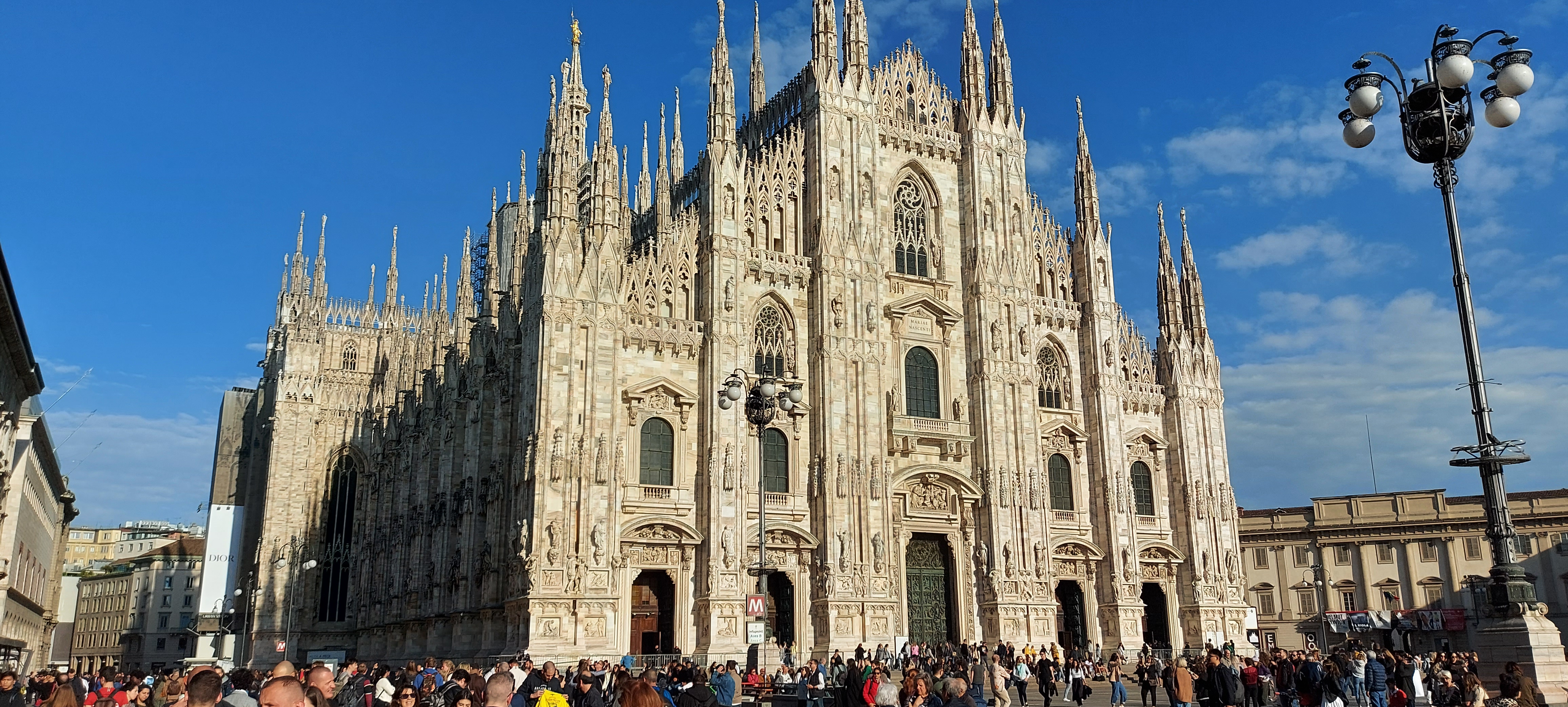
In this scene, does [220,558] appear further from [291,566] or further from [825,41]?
[825,41]

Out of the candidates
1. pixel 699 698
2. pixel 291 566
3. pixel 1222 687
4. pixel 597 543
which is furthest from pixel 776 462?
pixel 291 566

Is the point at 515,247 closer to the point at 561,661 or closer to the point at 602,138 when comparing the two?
the point at 602,138

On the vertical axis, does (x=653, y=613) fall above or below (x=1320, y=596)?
below

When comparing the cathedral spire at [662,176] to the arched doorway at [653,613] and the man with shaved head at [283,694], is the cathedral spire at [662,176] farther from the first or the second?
the man with shaved head at [283,694]

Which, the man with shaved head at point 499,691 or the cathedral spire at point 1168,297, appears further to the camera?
the cathedral spire at point 1168,297

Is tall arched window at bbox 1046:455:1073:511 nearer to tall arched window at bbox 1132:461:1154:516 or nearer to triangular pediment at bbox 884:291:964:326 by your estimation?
tall arched window at bbox 1132:461:1154:516

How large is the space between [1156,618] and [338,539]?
45.8m

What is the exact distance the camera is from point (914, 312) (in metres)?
43.0

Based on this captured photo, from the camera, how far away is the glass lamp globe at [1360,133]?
16.0 m

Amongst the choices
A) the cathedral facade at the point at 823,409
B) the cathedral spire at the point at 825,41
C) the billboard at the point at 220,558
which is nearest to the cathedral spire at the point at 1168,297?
the cathedral facade at the point at 823,409

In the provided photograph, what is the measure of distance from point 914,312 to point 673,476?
11481 millimetres

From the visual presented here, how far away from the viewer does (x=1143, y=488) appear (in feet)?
152

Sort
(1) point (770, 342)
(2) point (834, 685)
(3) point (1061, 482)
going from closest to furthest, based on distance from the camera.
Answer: (2) point (834, 685) < (1) point (770, 342) < (3) point (1061, 482)

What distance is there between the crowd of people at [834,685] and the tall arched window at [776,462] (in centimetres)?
573
